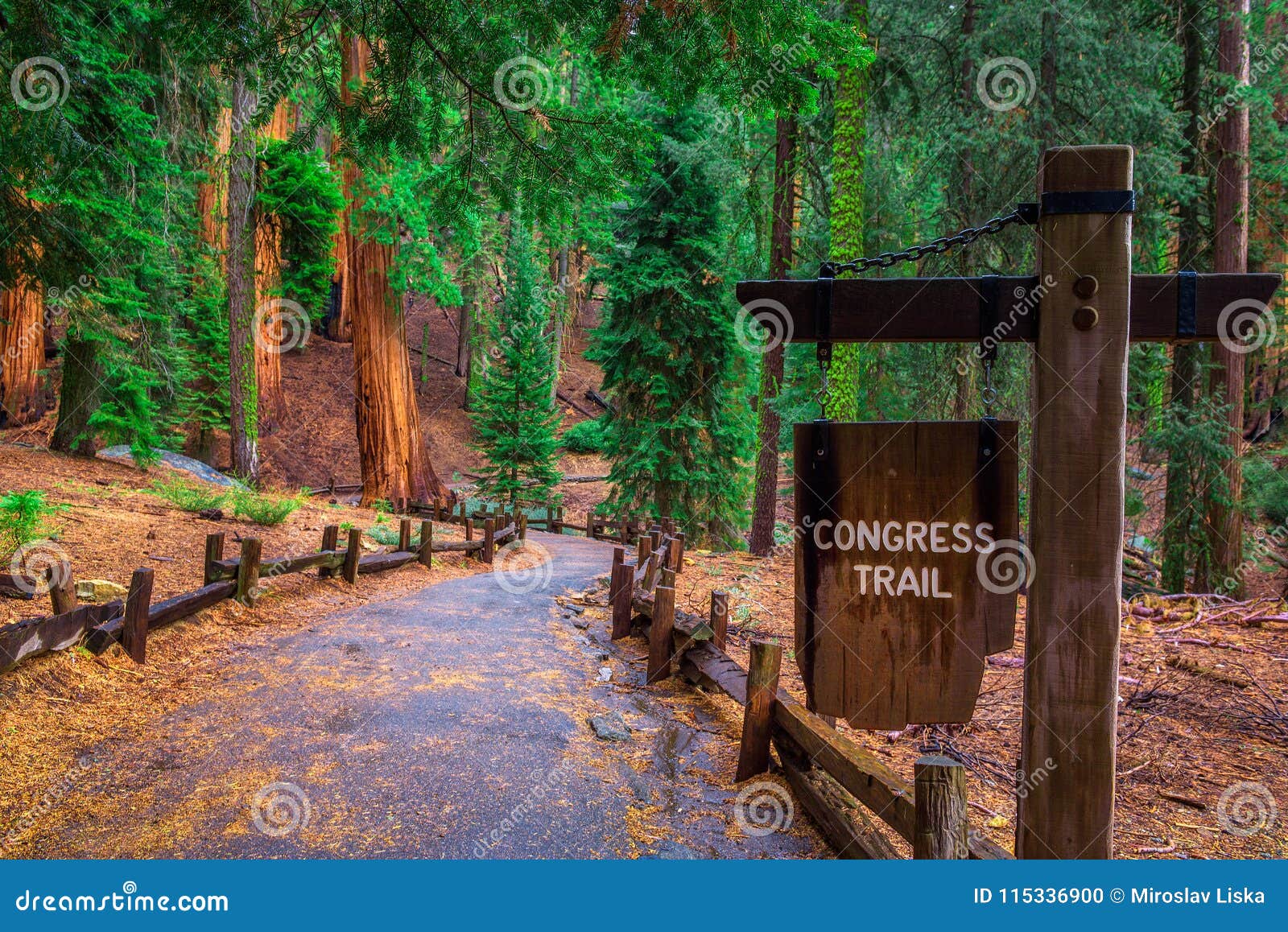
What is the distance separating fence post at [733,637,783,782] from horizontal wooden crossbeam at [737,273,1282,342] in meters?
2.52

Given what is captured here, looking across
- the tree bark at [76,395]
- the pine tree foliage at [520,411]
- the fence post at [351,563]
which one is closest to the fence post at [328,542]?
the fence post at [351,563]

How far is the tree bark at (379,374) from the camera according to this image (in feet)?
53.2

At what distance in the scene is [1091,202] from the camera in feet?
8.43

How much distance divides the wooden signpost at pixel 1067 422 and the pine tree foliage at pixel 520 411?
22.2 metres

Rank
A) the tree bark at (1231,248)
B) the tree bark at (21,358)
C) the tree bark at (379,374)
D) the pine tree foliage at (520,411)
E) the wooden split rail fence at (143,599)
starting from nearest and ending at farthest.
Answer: the wooden split rail fence at (143,599), the tree bark at (1231,248), the tree bark at (379,374), the tree bark at (21,358), the pine tree foliage at (520,411)

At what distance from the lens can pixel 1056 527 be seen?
8.56 ft

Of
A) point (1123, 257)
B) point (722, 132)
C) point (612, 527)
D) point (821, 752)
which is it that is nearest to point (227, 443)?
point (612, 527)

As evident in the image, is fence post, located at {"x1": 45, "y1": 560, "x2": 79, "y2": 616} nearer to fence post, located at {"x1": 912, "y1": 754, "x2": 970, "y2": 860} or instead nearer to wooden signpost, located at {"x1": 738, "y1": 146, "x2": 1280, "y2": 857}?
wooden signpost, located at {"x1": 738, "y1": 146, "x2": 1280, "y2": 857}

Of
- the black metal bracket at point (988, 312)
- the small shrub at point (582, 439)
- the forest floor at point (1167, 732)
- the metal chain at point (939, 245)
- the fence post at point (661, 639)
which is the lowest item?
the forest floor at point (1167, 732)

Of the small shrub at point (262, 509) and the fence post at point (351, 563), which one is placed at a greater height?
the small shrub at point (262, 509)

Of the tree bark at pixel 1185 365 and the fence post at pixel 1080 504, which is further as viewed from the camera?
the tree bark at pixel 1185 365

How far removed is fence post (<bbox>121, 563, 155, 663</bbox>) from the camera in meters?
5.62

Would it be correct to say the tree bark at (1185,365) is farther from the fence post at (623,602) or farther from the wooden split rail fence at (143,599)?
the wooden split rail fence at (143,599)

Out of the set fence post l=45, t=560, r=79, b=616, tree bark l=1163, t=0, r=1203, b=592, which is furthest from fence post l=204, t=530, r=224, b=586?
tree bark l=1163, t=0, r=1203, b=592
